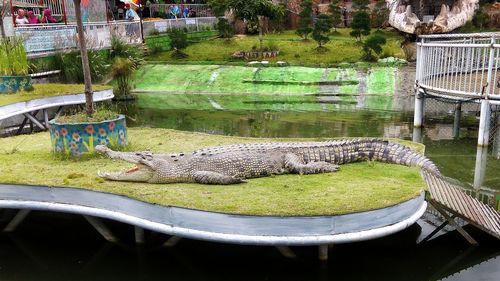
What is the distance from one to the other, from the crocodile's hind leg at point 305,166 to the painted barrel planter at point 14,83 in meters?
7.68

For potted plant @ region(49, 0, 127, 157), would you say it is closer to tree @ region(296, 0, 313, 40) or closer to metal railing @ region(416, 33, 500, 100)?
metal railing @ region(416, 33, 500, 100)

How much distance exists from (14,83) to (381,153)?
845 cm

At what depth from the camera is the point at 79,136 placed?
20.8 ft

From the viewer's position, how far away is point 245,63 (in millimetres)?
18688

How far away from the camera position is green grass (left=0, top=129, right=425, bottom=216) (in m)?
4.43

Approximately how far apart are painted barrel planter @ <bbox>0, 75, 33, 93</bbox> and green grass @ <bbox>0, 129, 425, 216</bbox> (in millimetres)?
4646

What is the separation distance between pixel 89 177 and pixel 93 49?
485 inches

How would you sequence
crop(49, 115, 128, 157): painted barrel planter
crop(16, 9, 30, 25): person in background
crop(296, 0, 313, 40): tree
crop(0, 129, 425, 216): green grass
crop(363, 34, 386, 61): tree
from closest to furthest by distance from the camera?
crop(0, 129, 425, 216): green grass
crop(49, 115, 128, 157): painted barrel planter
crop(16, 9, 30, 25): person in background
crop(363, 34, 386, 61): tree
crop(296, 0, 313, 40): tree

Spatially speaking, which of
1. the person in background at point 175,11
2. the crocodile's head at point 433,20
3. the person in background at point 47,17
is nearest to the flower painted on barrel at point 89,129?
the crocodile's head at point 433,20

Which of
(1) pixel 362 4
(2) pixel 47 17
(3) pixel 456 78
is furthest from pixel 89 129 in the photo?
(1) pixel 362 4

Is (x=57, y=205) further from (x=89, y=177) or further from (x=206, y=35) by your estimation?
(x=206, y=35)

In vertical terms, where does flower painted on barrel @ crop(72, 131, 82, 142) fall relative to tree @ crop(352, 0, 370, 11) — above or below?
below

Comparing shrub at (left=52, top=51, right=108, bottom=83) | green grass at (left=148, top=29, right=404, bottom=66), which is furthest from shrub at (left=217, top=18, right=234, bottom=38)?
shrub at (left=52, top=51, right=108, bottom=83)

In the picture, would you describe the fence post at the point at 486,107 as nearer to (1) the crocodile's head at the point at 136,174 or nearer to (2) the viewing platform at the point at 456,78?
(2) the viewing platform at the point at 456,78
